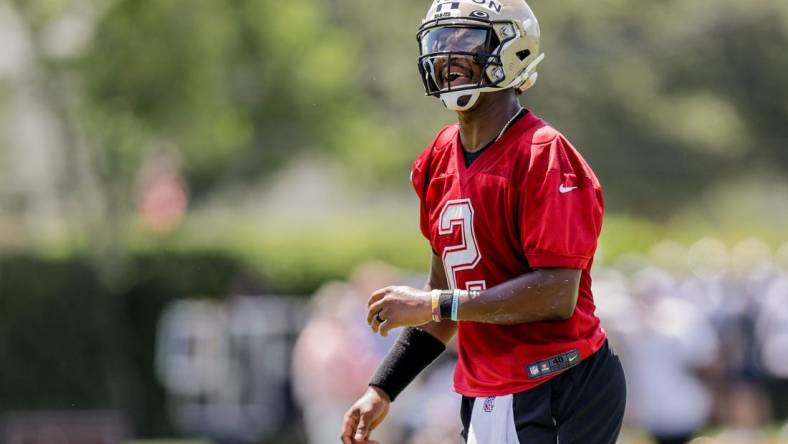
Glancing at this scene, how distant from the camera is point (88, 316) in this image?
61.5 ft

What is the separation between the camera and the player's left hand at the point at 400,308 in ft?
15.9

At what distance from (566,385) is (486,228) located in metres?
0.61

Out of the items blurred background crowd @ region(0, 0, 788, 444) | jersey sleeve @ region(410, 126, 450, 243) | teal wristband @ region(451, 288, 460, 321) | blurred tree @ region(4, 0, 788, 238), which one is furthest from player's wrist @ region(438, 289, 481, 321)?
blurred tree @ region(4, 0, 788, 238)

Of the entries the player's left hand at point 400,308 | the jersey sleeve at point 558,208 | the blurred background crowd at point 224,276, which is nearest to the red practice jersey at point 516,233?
the jersey sleeve at point 558,208

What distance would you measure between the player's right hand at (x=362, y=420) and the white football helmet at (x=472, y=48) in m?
1.16

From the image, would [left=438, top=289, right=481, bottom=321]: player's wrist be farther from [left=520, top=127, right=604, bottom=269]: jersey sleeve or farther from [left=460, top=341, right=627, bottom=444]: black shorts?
[left=460, top=341, right=627, bottom=444]: black shorts

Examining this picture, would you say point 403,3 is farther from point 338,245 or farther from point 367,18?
point 338,245

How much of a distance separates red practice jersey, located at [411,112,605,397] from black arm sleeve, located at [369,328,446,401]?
0.26 m

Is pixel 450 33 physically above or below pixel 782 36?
above

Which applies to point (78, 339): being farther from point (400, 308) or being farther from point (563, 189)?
point (563, 189)

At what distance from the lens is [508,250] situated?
4.98 meters

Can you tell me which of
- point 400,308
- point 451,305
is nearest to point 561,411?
point 451,305

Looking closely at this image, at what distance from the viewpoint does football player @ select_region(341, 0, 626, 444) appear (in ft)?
15.7

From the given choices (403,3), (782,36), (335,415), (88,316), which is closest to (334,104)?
(88,316)
